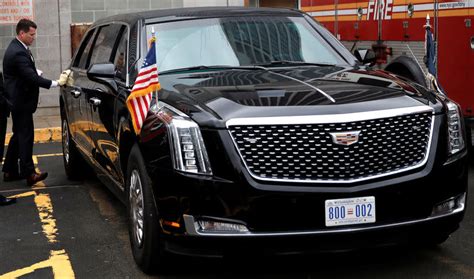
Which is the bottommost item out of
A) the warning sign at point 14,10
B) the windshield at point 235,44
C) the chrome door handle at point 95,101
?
the chrome door handle at point 95,101

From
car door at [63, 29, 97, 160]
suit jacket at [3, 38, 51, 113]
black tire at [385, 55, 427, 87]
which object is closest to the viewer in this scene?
car door at [63, 29, 97, 160]

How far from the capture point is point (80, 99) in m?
7.36

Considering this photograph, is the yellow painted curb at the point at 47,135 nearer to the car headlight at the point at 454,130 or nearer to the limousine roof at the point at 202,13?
the limousine roof at the point at 202,13

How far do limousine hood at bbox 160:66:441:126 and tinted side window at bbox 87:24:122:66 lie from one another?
1.23m

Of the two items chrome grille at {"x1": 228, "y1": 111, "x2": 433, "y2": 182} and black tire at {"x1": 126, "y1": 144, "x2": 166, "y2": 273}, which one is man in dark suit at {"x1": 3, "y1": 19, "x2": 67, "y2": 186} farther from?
chrome grille at {"x1": 228, "y1": 111, "x2": 433, "y2": 182}

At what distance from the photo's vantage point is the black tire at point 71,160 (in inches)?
332

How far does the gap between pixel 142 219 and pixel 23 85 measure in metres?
3.75

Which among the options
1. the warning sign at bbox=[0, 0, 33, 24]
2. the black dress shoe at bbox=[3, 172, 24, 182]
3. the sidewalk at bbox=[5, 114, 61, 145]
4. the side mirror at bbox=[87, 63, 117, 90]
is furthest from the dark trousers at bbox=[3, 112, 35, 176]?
the warning sign at bbox=[0, 0, 33, 24]

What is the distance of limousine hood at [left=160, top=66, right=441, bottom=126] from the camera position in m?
4.59

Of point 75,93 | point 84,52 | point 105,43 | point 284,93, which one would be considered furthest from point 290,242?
point 84,52

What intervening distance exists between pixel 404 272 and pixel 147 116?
1.95 m

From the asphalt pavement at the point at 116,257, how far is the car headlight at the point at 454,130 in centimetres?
83

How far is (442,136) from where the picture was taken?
4.86 metres

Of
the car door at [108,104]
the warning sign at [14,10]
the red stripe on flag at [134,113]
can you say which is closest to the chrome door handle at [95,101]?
the car door at [108,104]
